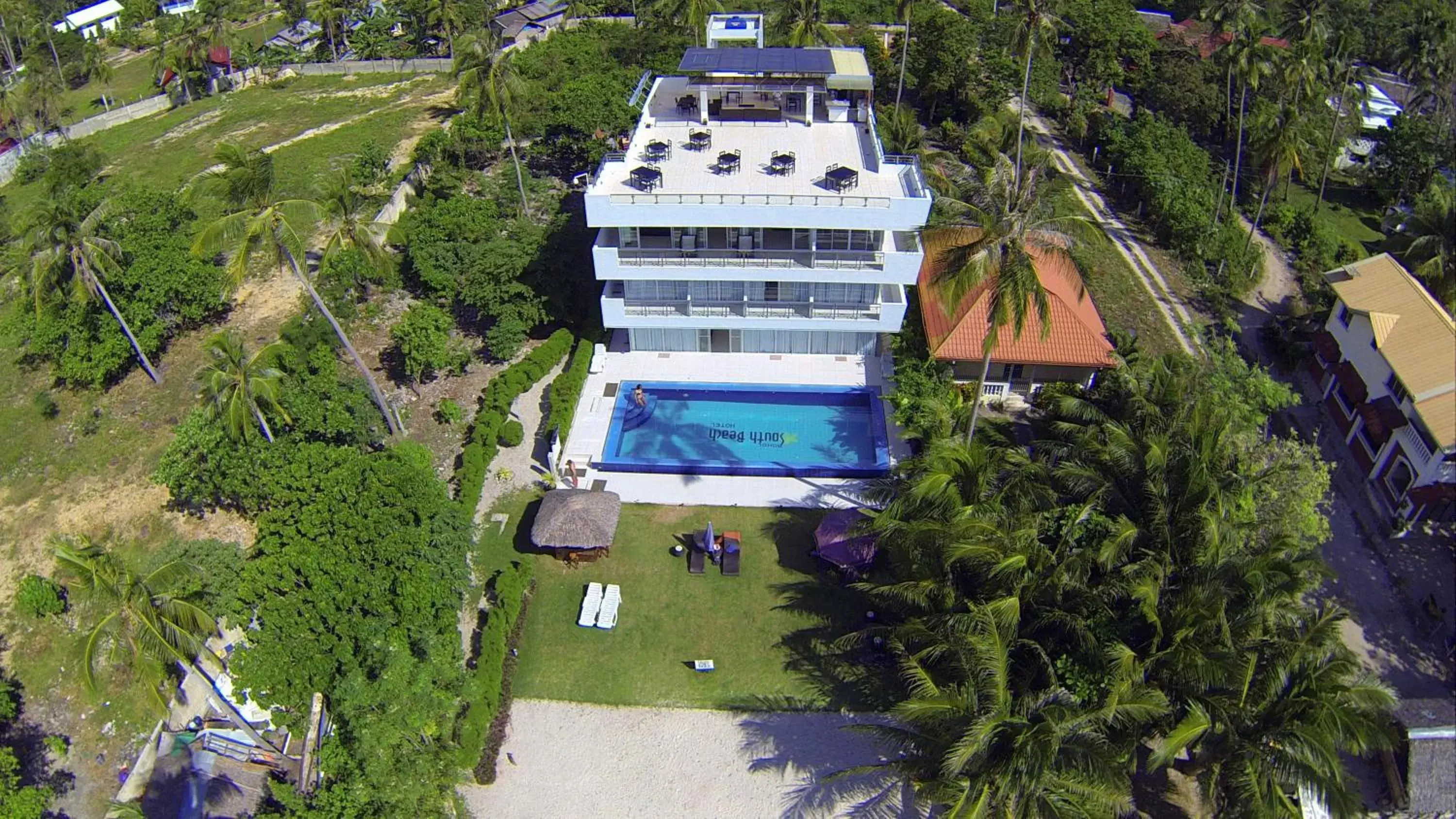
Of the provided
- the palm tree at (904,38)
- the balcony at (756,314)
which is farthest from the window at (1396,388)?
the palm tree at (904,38)

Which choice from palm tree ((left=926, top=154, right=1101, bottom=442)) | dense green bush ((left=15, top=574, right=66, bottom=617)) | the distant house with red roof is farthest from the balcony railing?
the distant house with red roof

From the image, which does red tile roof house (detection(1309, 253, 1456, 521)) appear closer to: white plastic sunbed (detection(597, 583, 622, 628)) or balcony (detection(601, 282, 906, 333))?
balcony (detection(601, 282, 906, 333))

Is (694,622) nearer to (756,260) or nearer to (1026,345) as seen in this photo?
(756,260)

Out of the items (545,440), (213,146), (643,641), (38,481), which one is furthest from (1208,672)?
(213,146)

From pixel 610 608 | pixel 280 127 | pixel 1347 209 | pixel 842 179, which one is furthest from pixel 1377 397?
pixel 280 127

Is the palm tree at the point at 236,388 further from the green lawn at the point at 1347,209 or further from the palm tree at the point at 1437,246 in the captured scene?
the green lawn at the point at 1347,209

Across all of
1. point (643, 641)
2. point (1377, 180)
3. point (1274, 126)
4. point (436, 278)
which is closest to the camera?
point (643, 641)

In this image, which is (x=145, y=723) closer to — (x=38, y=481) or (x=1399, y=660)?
(x=38, y=481)
